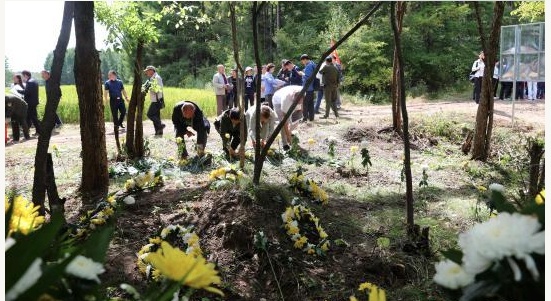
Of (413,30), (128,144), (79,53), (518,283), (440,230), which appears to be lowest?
(440,230)

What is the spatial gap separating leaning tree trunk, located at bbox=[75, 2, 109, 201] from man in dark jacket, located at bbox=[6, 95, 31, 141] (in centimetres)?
472

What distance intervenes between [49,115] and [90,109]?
→ 9.39 ft

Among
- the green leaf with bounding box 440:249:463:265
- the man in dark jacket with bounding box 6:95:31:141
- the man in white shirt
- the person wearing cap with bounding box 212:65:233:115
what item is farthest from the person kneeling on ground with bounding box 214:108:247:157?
the green leaf with bounding box 440:249:463:265

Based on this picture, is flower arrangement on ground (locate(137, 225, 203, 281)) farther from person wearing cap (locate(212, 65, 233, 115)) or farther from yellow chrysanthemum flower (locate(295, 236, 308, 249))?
person wearing cap (locate(212, 65, 233, 115))

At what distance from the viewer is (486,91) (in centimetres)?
738

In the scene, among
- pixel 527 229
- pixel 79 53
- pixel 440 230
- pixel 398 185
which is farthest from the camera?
pixel 398 185

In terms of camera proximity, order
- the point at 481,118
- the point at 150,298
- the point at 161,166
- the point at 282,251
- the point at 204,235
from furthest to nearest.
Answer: the point at 481,118, the point at 161,166, the point at 204,235, the point at 282,251, the point at 150,298

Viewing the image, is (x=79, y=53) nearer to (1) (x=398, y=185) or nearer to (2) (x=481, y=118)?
(1) (x=398, y=185)

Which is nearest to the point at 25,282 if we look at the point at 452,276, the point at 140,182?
the point at 452,276

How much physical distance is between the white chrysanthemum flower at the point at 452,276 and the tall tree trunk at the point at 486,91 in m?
6.46

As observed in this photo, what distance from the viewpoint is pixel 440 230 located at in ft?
15.4

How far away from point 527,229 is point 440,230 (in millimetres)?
4098

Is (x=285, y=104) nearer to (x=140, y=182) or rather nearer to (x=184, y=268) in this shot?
(x=140, y=182)

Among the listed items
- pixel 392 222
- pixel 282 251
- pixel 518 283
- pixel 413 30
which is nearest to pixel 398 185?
pixel 392 222
